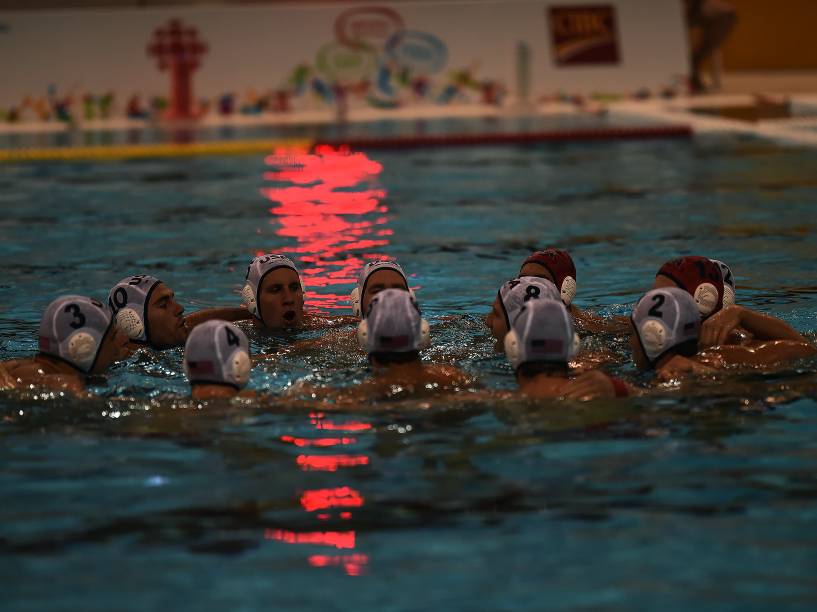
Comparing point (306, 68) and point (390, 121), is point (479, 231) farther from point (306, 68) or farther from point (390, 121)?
point (306, 68)

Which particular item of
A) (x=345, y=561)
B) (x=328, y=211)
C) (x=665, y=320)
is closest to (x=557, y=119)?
(x=328, y=211)

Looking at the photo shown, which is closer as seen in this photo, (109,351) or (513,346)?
(513,346)

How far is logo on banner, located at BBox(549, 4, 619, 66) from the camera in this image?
20375 mm

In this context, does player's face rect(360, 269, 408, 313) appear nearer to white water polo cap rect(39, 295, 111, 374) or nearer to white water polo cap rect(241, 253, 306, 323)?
white water polo cap rect(241, 253, 306, 323)

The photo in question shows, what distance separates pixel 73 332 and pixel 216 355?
0.74m

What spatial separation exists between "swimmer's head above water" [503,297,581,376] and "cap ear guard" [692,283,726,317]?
104 centimetres

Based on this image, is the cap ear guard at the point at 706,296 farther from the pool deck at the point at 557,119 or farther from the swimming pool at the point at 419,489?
the pool deck at the point at 557,119

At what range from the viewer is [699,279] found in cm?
550

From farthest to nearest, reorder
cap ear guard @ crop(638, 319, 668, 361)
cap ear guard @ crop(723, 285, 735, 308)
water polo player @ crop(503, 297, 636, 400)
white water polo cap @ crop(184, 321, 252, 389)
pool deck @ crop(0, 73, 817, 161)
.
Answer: pool deck @ crop(0, 73, 817, 161) < cap ear guard @ crop(723, 285, 735, 308) < cap ear guard @ crop(638, 319, 668, 361) < white water polo cap @ crop(184, 321, 252, 389) < water polo player @ crop(503, 297, 636, 400)

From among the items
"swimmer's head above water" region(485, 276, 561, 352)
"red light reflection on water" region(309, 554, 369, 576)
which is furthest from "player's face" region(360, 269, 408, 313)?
"red light reflection on water" region(309, 554, 369, 576)

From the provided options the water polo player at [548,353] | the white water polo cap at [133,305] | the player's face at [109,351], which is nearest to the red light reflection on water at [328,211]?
the white water polo cap at [133,305]

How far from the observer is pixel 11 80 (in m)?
19.1

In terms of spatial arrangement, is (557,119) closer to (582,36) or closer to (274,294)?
(582,36)

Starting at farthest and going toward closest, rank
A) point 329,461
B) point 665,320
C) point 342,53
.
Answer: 1. point 342,53
2. point 665,320
3. point 329,461
